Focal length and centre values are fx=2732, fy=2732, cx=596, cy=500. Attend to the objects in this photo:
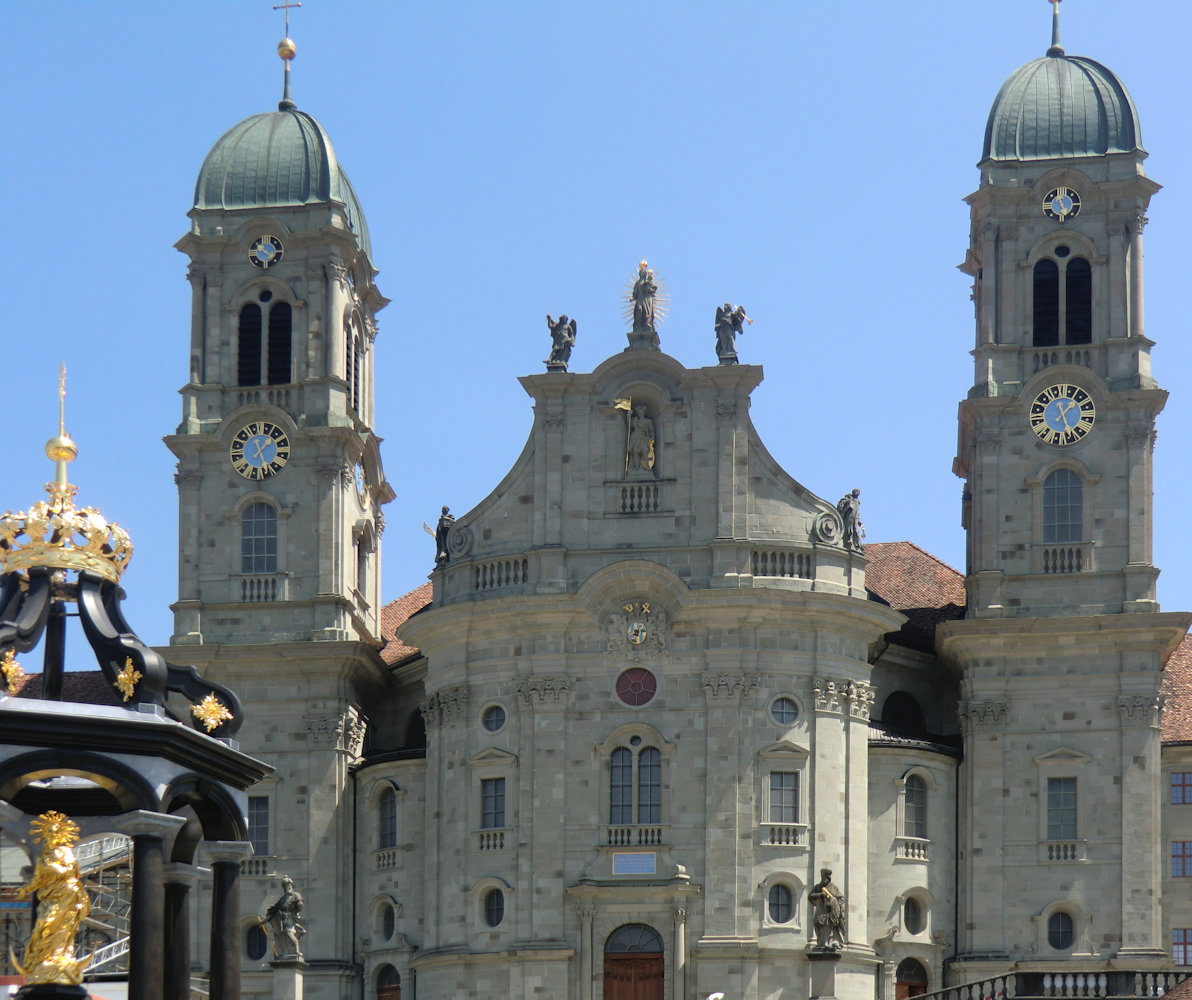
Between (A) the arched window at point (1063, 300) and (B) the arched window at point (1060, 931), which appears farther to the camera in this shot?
(A) the arched window at point (1063, 300)

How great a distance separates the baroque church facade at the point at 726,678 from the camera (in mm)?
64812

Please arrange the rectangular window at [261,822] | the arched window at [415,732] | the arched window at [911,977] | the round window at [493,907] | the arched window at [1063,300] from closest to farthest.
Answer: the round window at [493,907] → the arched window at [911,977] → the rectangular window at [261,822] → the arched window at [1063,300] → the arched window at [415,732]

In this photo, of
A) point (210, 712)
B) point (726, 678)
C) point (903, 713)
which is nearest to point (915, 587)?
point (903, 713)

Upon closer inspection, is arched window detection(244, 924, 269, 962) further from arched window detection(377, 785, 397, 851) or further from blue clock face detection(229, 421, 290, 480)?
blue clock face detection(229, 421, 290, 480)

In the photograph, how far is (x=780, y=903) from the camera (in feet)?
211

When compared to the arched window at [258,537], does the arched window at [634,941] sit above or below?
below

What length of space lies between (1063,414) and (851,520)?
633 cm

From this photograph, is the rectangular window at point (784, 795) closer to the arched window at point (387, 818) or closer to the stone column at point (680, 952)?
the stone column at point (680, 952)

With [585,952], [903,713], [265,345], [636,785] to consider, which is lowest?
[585,952]

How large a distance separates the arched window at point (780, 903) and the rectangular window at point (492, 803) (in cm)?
675

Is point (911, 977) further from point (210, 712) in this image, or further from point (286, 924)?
point (210, 712)

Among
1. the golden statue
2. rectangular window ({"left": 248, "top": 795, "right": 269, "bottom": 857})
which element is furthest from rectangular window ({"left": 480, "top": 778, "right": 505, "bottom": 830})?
the golden statue

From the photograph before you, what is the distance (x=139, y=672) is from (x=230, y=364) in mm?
38671

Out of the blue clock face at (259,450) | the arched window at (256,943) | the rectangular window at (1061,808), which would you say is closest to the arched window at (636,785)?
the rectangular window at (1061,808)
